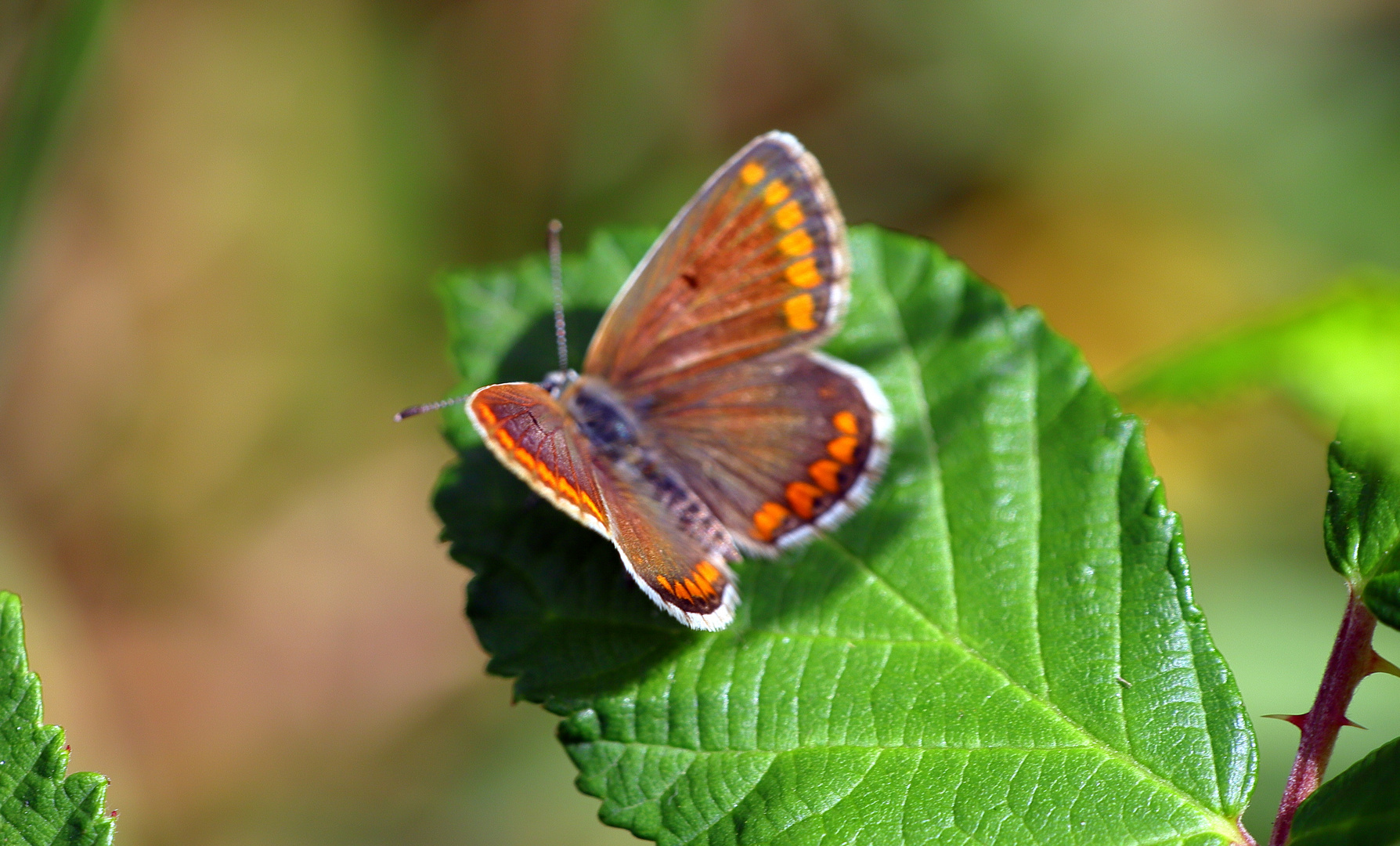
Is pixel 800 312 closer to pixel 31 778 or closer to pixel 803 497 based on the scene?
pixel 803 497

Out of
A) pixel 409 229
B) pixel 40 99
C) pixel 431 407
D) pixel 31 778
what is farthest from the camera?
pixel 409 229

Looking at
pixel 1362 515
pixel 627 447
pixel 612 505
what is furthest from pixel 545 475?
pixel 1362 515

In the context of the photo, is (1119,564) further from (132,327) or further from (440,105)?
(132,327)

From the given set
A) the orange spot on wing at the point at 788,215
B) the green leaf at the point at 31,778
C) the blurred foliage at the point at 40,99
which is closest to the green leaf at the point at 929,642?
the orange spot on wing at the point at 788,215

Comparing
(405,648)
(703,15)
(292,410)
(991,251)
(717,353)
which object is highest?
(703,15)

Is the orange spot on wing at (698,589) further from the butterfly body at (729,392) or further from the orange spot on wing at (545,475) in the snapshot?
the orange spot on wing at (545,475)

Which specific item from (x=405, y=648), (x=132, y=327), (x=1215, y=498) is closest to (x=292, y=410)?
(x=132, y=327)
